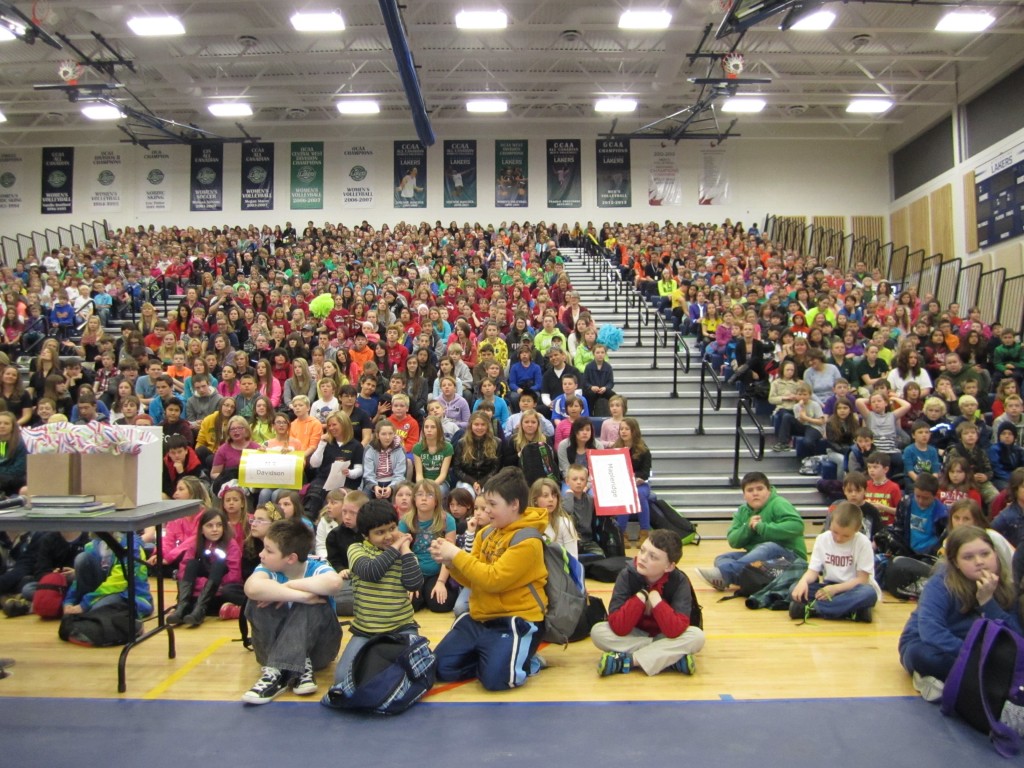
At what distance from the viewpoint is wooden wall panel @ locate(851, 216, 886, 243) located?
2402 centimetres

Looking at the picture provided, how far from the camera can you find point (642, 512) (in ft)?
23.8

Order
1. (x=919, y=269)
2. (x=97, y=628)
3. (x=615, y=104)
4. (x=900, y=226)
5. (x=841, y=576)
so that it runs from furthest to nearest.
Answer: (x=900, y=226)
(x=919, y=269)
(x=615, y=104)
(x=841, y=576)
(x=97, y=628)

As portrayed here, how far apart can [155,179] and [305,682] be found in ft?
79.2

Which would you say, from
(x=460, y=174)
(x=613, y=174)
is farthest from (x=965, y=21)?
(x=460, y=174)

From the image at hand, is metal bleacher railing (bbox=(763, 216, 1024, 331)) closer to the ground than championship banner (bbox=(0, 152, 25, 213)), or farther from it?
closer to the ground

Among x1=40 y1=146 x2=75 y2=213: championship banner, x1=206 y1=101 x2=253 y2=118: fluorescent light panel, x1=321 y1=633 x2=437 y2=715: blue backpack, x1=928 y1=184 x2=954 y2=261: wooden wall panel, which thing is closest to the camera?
x1=321 y1=633 x2=437 y2=715: blue backpack

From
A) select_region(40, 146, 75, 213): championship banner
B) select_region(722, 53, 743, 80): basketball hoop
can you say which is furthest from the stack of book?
select_region(40, 146, 75, 213): championship banner

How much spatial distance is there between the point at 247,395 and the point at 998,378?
9.79 m

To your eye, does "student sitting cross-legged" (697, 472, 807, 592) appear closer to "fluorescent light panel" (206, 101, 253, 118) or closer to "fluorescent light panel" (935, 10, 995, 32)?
"fluorescent light panel" (935, 10, 995, 32)

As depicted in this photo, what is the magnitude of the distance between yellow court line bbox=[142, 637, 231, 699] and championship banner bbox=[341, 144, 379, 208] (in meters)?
21.0

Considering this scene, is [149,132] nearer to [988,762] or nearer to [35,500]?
[35,500]

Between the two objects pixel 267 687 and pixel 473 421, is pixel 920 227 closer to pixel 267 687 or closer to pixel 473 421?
pixel 473 421

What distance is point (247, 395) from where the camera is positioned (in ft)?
29.5

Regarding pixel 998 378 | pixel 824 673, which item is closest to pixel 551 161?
pixel 998 378
